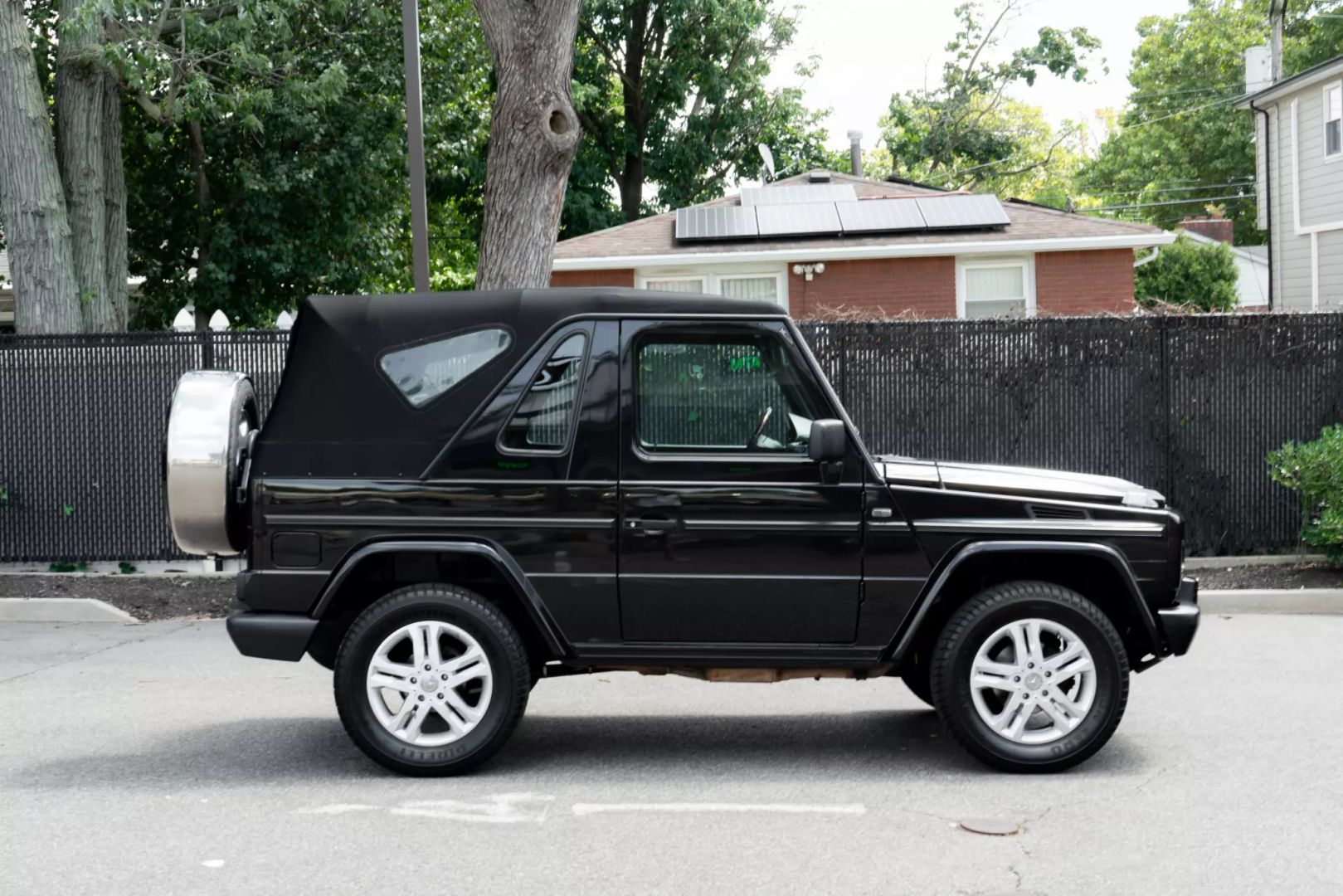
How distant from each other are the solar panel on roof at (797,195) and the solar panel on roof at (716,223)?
758mm

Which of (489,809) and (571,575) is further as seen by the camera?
(571,575)

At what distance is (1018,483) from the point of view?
6.30 metres

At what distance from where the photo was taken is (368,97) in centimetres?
2466

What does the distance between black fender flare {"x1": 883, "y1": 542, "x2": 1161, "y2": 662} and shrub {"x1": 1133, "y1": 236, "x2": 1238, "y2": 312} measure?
30.8m

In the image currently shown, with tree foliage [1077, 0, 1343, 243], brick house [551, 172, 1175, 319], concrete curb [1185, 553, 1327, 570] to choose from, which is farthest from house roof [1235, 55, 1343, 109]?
tree foliage [1077, 0, 1343, 243]

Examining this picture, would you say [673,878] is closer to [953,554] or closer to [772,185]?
[953,554]

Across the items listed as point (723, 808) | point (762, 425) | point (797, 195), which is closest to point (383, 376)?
point (762, 425)

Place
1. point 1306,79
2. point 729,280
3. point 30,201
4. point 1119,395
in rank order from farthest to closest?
point 1306,79, point 729,280, point 30,201, point 1119,395

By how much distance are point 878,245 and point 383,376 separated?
16.5 m

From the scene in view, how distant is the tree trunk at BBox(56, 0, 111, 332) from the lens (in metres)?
17.6

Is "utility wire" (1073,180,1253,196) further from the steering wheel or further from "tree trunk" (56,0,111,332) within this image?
the steering wheel

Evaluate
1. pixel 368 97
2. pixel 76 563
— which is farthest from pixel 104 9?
pixel 368 97

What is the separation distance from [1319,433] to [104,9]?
13.1 m

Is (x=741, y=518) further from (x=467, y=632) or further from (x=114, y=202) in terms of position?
(x=114, y=202)
